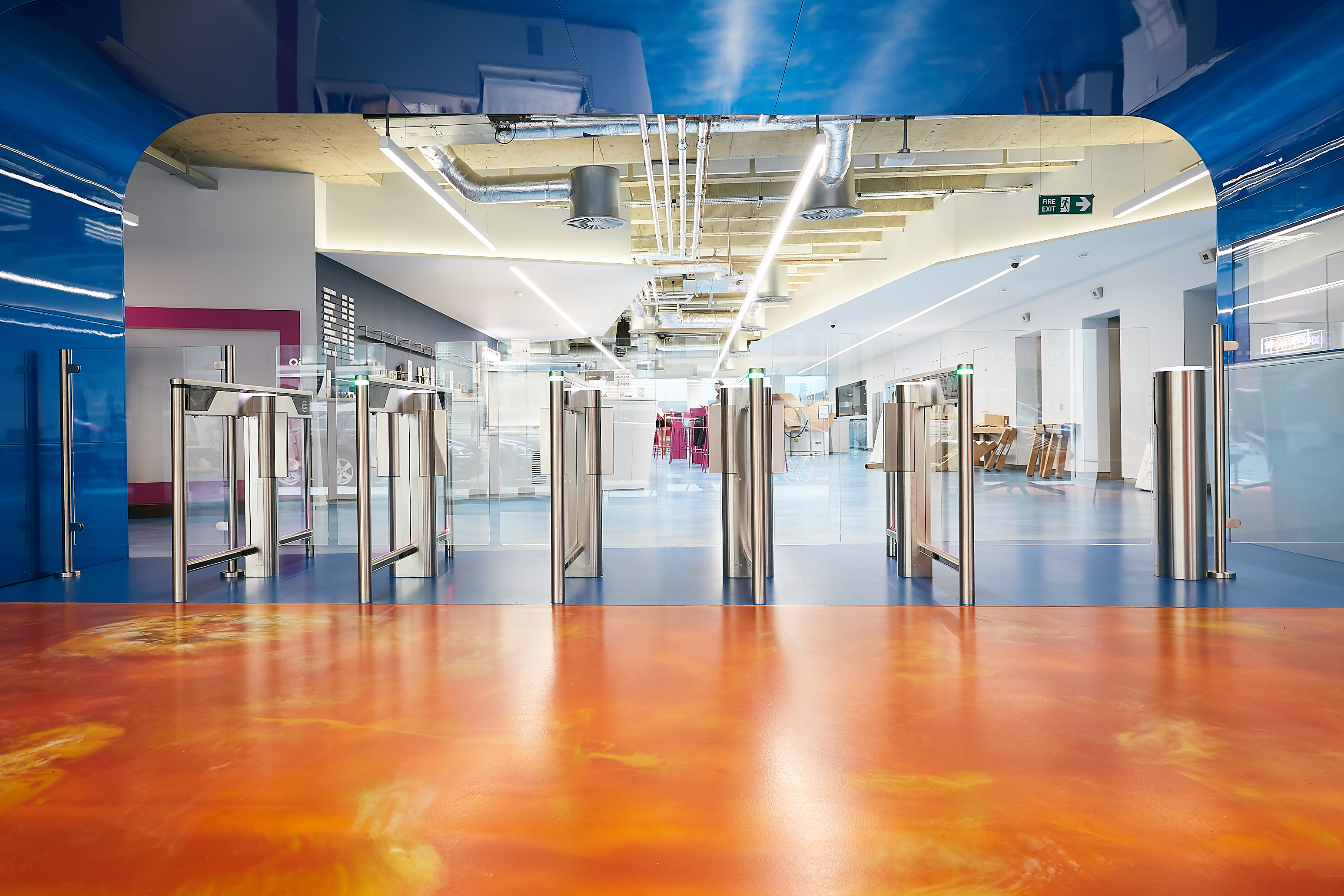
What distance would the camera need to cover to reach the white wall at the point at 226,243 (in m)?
8.72

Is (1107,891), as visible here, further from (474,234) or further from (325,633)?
(474,234)

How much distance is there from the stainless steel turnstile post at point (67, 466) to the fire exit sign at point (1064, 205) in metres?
9.09

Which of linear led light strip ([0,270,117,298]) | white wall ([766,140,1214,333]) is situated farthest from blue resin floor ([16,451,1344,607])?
white wall ([766,140,1214,333])

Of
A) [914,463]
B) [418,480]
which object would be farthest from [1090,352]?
[418,480]

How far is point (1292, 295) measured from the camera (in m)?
5.04

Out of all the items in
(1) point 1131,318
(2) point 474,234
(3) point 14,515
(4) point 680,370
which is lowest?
(3) point 14,515

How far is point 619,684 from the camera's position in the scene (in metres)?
2.57

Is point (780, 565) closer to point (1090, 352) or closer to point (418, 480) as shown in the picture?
point (418, 480)

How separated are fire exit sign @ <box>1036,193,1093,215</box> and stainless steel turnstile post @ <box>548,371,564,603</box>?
23.2 feet

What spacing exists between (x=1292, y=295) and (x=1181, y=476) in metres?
1.83

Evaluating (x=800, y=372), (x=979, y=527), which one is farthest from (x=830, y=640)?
(x=979, y=527)

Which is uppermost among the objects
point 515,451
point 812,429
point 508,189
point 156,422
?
point 508,189

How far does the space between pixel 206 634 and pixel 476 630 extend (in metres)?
1.17

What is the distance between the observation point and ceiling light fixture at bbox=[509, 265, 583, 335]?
11.7 meters
